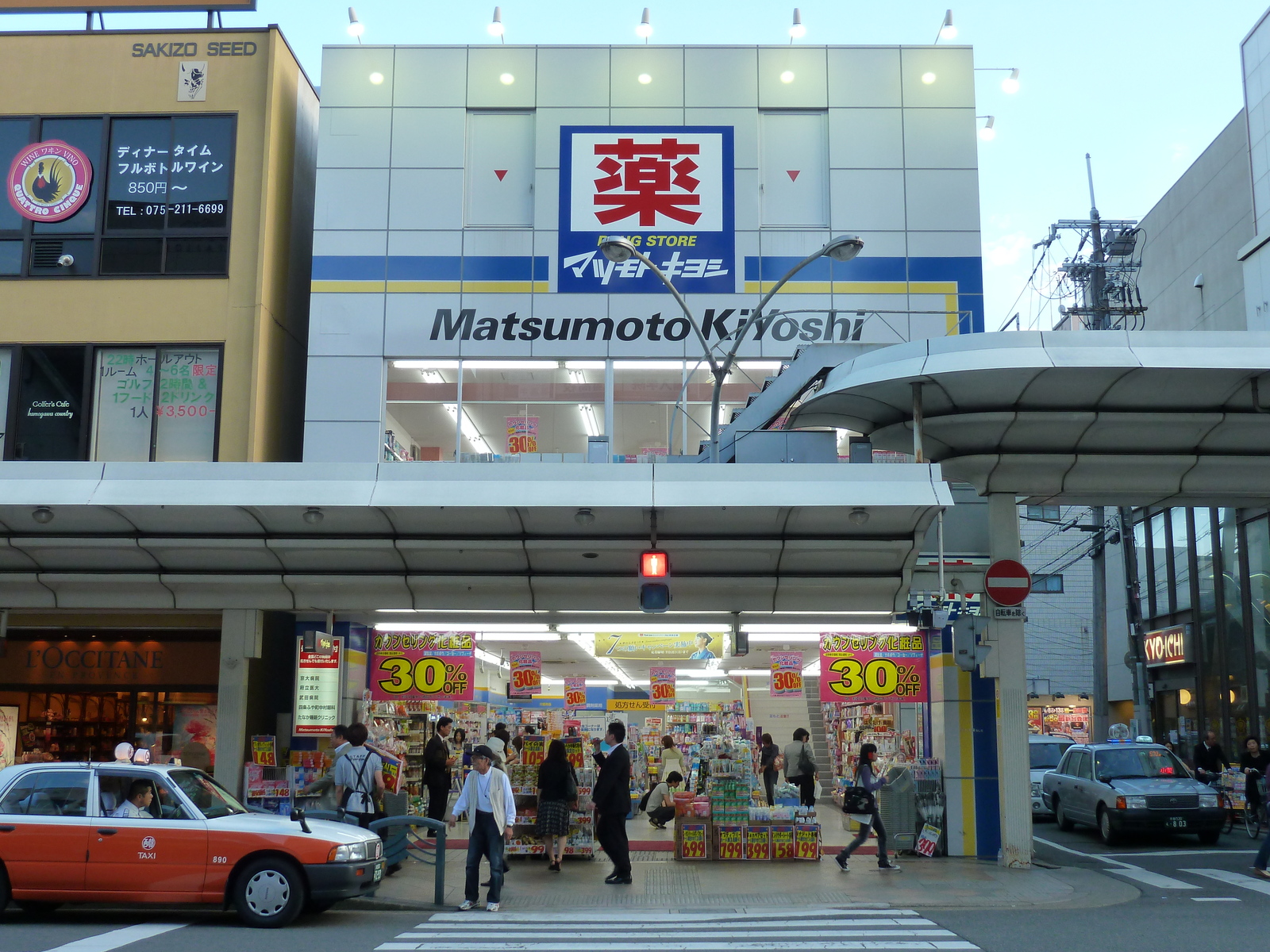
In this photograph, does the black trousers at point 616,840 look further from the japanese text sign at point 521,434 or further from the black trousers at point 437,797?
the japanese text sign at point 521,434

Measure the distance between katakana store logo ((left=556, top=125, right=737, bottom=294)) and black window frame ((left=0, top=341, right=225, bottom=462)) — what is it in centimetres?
612

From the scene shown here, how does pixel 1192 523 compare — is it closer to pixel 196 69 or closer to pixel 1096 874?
pixel 1096 874

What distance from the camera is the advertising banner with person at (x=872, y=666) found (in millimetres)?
16469

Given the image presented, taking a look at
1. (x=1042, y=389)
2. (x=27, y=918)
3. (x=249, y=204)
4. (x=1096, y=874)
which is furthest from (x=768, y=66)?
(x=27, y=918)

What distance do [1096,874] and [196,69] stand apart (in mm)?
19062

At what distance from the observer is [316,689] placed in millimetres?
15570

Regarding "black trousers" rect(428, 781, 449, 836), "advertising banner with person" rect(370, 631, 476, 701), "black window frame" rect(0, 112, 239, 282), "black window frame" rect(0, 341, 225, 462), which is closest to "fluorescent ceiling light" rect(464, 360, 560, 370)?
"black window frame" rect(0, 341, 225, 462)

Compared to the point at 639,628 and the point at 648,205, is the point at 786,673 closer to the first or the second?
the point at 639,628

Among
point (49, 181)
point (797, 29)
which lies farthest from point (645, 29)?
point (49, 181)

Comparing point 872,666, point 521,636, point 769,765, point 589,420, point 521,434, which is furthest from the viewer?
point 589,420

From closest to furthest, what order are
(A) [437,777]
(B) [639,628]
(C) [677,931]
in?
(C) [677,931] → (A) [437,777] → (B) [639,628]

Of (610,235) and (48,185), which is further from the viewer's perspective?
(610,235)

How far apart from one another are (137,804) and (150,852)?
465mm

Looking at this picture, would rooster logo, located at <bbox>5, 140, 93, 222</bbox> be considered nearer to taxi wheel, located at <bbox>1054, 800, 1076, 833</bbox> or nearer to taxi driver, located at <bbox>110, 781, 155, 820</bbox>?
taxi driver, located at <bbox>110, 781, 155, 820</bbox>
